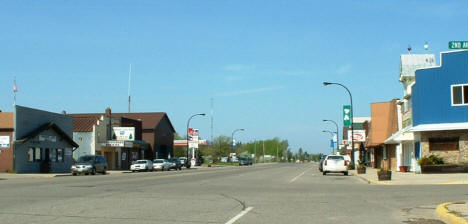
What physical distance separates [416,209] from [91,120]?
59344mm

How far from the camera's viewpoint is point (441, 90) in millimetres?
40531

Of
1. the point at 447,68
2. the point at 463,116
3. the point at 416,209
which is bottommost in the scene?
the point at 416,209

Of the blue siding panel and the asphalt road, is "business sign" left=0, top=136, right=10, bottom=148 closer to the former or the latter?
the asphalt road

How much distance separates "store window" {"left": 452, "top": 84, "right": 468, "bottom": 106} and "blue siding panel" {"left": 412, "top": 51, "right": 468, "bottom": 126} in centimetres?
23

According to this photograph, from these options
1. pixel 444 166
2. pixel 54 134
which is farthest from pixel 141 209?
pixel 54 134

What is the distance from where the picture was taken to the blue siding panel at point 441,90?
130 feet

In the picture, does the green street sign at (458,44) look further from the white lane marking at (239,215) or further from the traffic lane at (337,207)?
the white lane marking at (239,215)

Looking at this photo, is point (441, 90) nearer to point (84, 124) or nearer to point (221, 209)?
point (221, 209)

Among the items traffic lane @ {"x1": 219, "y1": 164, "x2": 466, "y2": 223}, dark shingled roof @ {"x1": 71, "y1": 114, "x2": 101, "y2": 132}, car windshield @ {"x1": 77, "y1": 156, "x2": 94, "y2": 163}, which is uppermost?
dark shingled roof @ {"x1": 71, "y1": 114, "x2": 101, "y2": 132}

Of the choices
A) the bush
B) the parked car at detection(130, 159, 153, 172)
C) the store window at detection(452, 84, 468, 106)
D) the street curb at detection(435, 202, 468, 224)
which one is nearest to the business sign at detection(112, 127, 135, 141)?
the parked car at detection(130, 159, 153, 172)

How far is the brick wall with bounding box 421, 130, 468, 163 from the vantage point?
38969 mm

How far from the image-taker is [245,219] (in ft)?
44.0

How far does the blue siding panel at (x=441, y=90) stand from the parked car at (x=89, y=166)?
27473 mm

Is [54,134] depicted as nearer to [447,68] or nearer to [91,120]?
[91,120]
